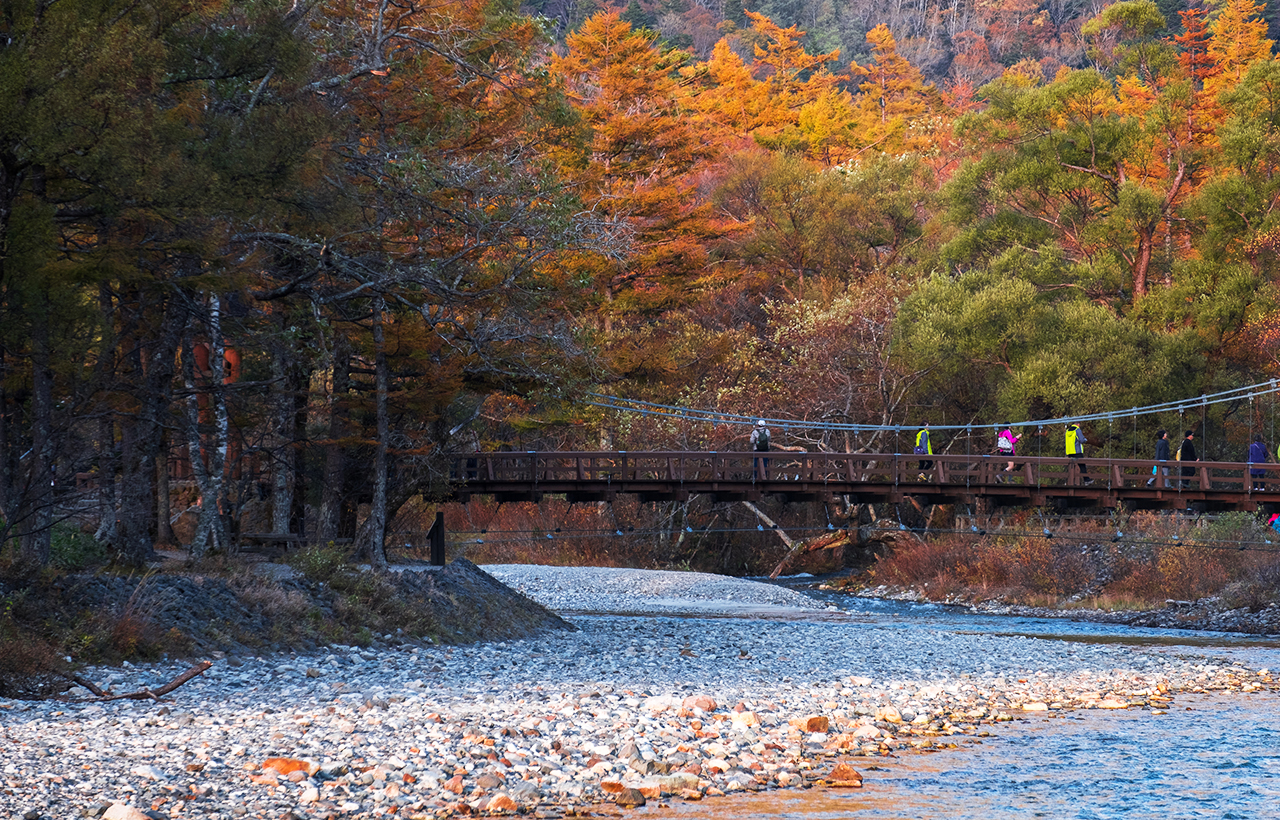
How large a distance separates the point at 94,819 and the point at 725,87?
164 feet

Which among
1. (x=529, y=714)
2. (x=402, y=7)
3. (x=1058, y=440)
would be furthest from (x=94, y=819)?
(x=1058, y=440)

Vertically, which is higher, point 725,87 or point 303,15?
point 725,87

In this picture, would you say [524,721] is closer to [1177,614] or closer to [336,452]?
[336,452]

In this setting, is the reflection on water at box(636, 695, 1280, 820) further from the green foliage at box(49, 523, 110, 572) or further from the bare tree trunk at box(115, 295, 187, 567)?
the bare tree trunk at box(115, 295, 187, 567)

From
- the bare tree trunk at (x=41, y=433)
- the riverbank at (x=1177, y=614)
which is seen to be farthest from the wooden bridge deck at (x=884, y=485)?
the bare tree trunk at (x=41, y=433)

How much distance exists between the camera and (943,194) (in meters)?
35.1

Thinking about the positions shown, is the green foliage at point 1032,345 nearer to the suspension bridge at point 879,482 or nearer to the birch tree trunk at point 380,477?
the suspension bridge at point 879,482

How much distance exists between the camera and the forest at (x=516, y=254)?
10516mm

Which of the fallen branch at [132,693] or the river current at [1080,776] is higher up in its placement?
the fallen branch at [132,693]

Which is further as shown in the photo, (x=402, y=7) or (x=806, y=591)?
(x=806, y=591)

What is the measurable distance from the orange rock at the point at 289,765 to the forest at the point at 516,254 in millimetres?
4239

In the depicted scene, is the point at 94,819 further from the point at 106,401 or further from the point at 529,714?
the point at 106,401

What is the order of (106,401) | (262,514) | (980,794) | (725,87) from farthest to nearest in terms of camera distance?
(725,87)
(262,514)
(106,401)
(980,794)

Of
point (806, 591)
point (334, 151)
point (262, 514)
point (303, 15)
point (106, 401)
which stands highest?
point (303, 15)
